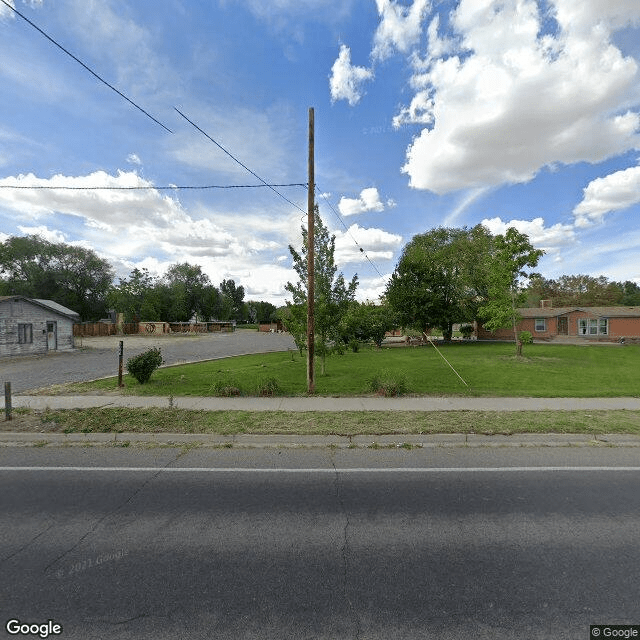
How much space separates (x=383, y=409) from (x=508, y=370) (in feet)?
31.9

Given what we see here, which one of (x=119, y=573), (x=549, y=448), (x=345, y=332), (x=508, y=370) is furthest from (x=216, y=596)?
(x=508, y=370)

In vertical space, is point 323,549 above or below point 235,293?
below

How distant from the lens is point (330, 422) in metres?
7.39

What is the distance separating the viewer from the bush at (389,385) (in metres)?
9.84

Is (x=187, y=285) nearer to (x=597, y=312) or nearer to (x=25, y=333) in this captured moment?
(x=25, y=333)

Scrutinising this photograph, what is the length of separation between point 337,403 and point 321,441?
2671 millimetres

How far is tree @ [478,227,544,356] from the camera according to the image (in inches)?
810

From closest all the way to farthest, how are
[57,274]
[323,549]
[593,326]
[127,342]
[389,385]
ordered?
[323,549] → [389,385] → [593,326] → [127,342] → [57,274]

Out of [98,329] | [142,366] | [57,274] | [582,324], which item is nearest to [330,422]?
[142,366]

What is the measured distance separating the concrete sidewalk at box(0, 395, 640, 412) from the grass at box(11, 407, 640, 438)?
408mm

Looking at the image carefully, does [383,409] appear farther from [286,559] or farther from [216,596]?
[216,596]

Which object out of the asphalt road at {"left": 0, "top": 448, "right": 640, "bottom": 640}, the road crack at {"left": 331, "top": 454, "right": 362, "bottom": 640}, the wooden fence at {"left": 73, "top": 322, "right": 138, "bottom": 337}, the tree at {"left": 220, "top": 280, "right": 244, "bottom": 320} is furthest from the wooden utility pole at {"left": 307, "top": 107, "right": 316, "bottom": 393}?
the tree at {"left": 220, "top": 280, "right": 244, "bottom": 320}

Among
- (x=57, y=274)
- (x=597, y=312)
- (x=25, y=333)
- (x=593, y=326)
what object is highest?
(x=57, y=274)

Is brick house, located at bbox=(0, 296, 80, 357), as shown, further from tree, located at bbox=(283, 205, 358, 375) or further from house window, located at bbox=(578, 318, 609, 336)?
house window, located at bbox=(578, 318, 609, 336)
